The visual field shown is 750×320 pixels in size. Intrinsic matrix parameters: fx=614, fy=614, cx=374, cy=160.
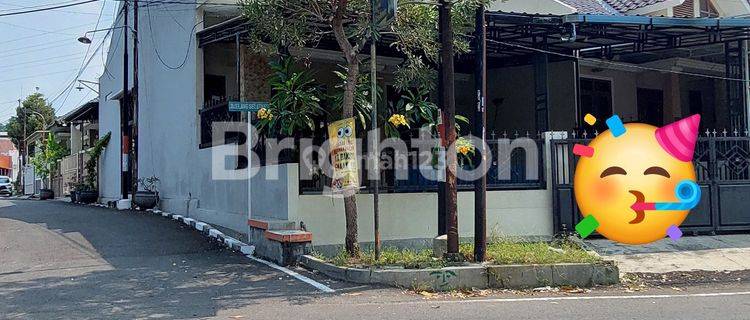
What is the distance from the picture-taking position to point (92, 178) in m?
22.8

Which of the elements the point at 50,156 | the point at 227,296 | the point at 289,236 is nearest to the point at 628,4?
the point at 289,236

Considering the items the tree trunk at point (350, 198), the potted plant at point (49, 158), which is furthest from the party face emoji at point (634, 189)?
the potted plant at point (49, 158)

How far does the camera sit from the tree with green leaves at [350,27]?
9.24 m

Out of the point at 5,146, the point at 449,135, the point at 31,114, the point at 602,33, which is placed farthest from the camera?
the point at 5,146

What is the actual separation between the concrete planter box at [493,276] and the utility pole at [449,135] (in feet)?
1.95

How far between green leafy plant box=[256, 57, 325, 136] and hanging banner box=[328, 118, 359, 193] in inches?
40.0

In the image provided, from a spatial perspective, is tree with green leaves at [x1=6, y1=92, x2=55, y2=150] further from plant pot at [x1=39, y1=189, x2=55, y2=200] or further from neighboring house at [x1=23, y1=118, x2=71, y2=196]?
plant pot at [x1=39, y1=189, x2=55, y2=200]

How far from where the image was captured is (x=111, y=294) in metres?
7.64

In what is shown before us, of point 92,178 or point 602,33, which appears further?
point 92,178

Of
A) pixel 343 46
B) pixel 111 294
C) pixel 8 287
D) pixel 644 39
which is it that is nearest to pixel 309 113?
pixel 343 46

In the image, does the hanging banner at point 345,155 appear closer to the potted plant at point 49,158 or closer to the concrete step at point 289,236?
the concrete step at point 289,236

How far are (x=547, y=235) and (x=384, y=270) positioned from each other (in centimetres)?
405

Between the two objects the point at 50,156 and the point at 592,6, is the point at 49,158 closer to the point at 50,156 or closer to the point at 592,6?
the point at 50,156

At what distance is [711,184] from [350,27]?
7.30m
